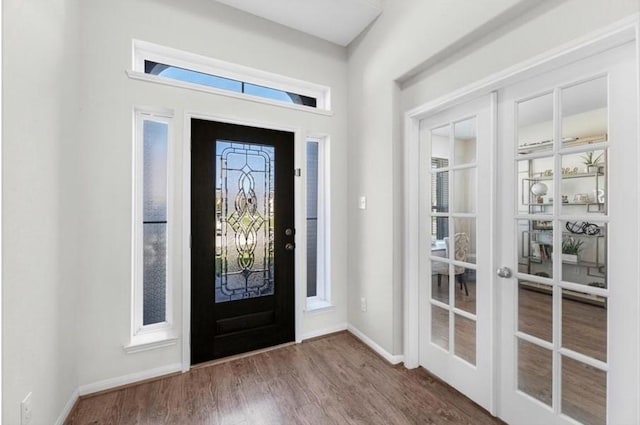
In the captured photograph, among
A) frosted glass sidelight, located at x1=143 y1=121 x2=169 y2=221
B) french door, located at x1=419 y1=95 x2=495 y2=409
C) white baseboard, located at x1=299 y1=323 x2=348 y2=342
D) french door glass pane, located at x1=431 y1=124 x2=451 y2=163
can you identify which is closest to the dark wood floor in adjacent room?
french door, located at x1=419 y1=95 x2=495 y2=409

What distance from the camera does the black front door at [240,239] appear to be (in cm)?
237

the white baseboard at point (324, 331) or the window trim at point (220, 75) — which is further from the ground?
the window trim at point (220, 75)

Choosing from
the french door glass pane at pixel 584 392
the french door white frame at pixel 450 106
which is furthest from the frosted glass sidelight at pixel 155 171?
the french door glass pane at pixel 584 392

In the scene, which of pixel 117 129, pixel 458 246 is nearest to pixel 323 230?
pixel 458 246

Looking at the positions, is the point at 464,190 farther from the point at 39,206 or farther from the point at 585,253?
the point at 39,206

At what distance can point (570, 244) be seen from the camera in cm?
147

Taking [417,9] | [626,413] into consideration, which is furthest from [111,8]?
[626,413]

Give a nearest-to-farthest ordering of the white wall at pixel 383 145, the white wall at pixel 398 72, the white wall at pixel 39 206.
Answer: the white wall at pixel 39 206
the white wall at pixel 398 72
the white wall at pixel 383 145

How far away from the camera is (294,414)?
1.81 m

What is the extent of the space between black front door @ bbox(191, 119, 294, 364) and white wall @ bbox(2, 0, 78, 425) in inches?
30.5

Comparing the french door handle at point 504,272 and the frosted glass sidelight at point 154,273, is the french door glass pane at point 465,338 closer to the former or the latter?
the french door handle at point 504,272

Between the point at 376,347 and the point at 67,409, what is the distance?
7.30ft

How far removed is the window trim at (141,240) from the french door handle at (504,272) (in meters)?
2.31

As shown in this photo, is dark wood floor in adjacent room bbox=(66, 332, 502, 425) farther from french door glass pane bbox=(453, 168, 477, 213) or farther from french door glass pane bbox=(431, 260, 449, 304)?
french door glass pane bbox=(453, 168, 477, 213)
